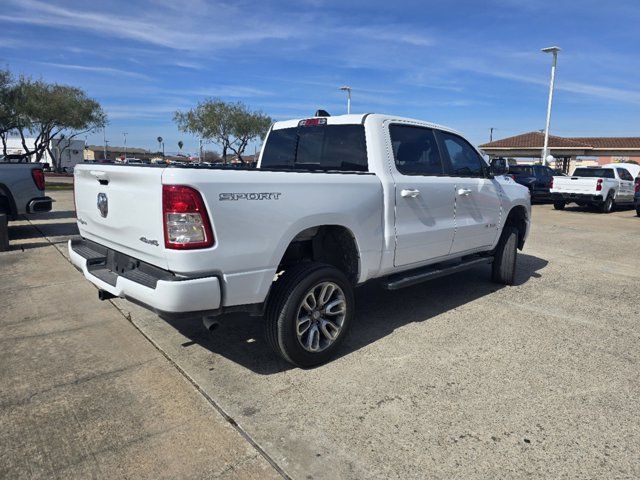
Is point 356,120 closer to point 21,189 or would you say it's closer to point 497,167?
point 497,167

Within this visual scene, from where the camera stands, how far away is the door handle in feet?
13.8

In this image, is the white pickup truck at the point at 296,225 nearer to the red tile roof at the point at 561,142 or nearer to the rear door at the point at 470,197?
the rear door at the point at 470,197

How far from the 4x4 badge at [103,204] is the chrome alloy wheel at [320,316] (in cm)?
163

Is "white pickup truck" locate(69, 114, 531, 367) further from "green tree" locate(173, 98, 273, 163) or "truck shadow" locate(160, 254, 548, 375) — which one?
"green tree" locate(173, 98, 273, 163)

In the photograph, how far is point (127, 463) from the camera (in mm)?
2521

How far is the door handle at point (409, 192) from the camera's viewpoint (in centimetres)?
420

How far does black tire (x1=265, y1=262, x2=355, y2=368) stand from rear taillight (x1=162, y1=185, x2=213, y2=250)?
2.45ft

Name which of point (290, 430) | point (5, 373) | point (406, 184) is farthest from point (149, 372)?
point (406, 184)

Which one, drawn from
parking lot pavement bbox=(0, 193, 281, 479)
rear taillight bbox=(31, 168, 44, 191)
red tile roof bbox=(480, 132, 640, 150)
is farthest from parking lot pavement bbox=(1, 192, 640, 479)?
red tile roof bbox=(480, 132, 640, 150)

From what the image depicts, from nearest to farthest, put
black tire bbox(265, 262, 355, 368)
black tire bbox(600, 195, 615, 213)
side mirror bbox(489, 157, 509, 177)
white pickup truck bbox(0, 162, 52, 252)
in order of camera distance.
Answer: black tire bbox(265, 262, 355, 368)
side mirror bbox(489, 157, 509, 177)
white pickup truck bbox(0, 162, 52, 252)
black tire bbox(600, 195, 615, 213)

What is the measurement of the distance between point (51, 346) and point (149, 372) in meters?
1.10

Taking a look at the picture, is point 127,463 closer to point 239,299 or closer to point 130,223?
point 239,299

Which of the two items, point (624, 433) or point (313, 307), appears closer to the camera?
point (624, 433)

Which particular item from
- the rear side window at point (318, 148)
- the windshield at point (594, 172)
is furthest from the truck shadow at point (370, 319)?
the windshield at point (594, 172)
